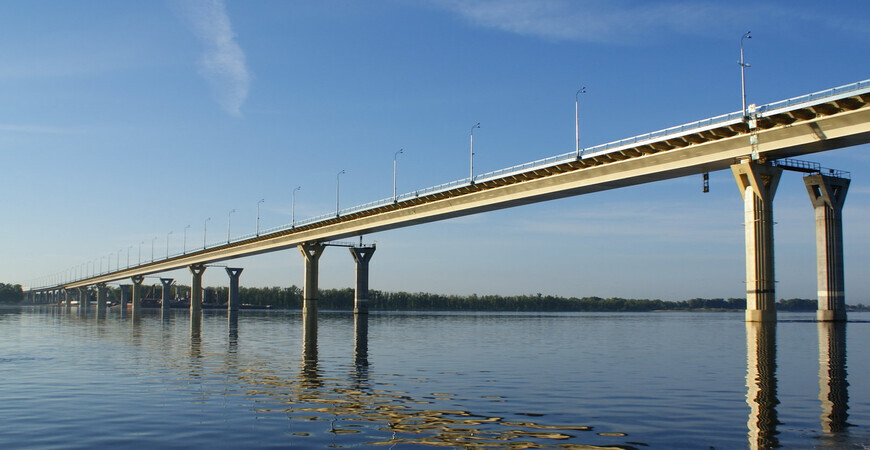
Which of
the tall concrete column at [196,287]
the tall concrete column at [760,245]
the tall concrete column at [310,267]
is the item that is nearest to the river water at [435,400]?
the tall concrete column at [760,245]

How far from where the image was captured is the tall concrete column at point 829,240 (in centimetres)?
7969

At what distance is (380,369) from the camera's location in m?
29.6

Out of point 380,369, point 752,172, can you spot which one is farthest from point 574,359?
point 752,172

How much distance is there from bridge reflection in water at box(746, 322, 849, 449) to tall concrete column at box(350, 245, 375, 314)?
94.6 meters

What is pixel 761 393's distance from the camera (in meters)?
21.0

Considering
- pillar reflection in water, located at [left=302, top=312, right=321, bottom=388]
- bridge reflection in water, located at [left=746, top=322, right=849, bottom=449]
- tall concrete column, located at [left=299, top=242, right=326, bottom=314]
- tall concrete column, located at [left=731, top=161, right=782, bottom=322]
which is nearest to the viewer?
bridge reflection in water, located at [left=746, top=322, right=849, bottom=449]

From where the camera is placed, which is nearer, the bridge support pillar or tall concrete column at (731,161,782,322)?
tall concrete column at (731,161,782,322)

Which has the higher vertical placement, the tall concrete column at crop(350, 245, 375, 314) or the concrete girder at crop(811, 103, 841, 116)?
the concrete girder at crop(811, 103, 841, 116)

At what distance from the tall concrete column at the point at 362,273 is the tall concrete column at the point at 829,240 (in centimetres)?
7443

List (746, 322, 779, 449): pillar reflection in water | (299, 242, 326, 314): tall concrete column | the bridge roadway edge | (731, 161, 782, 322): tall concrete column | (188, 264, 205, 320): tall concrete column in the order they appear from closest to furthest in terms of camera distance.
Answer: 1. (746, 322, 779, 449): pillar reflection in water
2. the bridge roadway edge
3. (731, 161, 782, 322): tall concrete column
4. (299, 242, 326, 314): tall concrete column
5. (188, 264, 205, 320): tall concrete column

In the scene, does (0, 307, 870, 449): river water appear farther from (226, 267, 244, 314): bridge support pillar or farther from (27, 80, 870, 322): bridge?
(226, 267, 244, 314): bridge support pillar

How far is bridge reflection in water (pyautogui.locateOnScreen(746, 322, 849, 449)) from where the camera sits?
1490 centimetres

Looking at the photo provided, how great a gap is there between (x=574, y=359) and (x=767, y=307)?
33.0 metres

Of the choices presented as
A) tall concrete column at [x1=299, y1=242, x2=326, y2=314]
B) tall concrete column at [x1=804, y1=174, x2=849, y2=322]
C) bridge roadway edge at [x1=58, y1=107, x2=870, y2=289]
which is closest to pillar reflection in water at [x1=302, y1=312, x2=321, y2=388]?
bridge roadway edge at [x1=58, y1=107, x2=870, y2=289]
